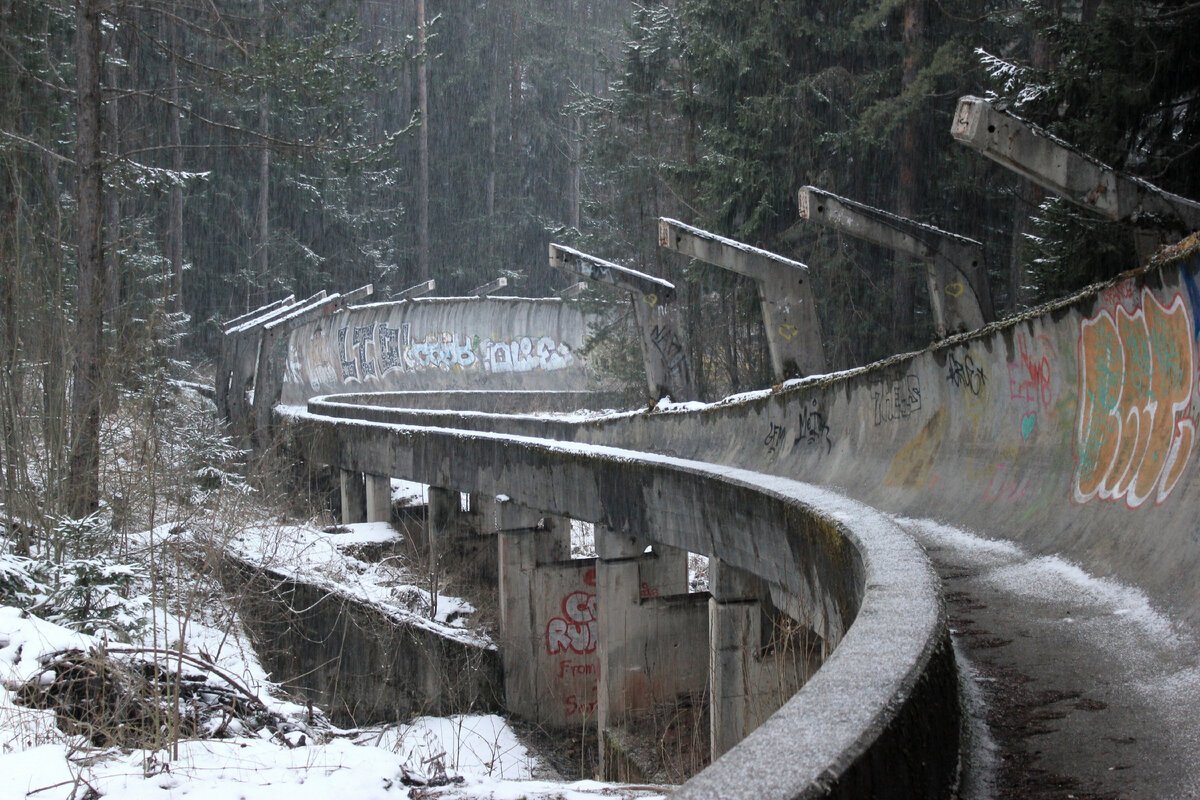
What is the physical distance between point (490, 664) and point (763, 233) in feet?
45.5

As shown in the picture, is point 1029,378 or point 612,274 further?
point 612,274

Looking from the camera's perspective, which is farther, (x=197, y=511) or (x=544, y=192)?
(x=544, y=192)

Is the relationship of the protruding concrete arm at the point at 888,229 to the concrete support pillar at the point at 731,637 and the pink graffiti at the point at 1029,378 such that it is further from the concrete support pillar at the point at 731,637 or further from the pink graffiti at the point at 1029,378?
the concrete support pillar at the point at 731,637

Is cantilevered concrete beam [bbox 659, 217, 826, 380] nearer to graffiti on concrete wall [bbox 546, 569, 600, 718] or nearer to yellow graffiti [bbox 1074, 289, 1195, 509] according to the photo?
graffiti on concrete wall [bbox 546, 569, 600, 718]

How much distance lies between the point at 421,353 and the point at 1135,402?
107ft

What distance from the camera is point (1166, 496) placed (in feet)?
18.1

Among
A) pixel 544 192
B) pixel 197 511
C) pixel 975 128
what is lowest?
pixel 197 511

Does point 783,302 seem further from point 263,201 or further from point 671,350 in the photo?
point 263,201

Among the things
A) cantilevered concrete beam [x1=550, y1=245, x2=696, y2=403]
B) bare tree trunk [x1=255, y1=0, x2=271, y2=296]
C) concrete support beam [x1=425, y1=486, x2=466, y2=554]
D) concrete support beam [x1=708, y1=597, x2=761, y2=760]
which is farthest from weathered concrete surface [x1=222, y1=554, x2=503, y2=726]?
bare tree trunk [x1=255, y1=0, x2=271, y2=296]

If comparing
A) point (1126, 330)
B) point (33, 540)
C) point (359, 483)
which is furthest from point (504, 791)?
point (359, 483)

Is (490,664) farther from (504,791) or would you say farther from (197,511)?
(504,791)

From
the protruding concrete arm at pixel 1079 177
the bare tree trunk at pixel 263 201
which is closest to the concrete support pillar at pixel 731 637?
the protruding concrete arm at pixel 1079 177

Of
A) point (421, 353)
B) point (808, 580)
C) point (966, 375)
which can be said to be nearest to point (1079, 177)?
point (966, 375)

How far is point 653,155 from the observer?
105 feet
